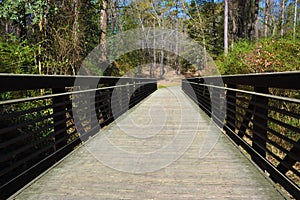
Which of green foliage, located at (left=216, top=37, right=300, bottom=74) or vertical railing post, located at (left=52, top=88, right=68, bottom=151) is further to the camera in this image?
green foliage, located at (left=216, top=37, right=300, bottom=74)

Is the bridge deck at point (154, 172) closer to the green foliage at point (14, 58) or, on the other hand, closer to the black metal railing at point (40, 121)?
the black metal railing at point (40, 121)

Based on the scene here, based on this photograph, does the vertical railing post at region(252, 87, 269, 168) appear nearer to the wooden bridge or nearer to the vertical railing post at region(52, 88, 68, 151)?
the wooden bridge

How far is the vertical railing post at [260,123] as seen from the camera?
127 inches

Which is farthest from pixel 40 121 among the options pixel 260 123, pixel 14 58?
pixel 14 58

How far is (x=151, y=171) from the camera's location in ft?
10.4

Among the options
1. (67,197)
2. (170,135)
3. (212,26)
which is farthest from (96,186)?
(212,26)

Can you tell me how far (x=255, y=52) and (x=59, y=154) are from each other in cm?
681

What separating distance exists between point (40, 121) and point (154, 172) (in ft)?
4.65

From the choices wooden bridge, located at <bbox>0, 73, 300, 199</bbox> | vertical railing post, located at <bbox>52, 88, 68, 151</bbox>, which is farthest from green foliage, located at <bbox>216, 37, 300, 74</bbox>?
vertical railing post, located at <bbox>52, 88, 68, 151</bbox>

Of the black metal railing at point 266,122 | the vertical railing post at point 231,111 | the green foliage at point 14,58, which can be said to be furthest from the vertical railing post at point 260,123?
the green foliage at point 14,58

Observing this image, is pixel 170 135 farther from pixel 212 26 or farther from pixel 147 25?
pixel 147 25

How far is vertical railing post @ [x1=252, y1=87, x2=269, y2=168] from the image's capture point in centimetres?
323

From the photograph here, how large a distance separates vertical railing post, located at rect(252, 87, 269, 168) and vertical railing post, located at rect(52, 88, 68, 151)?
2.49 meters

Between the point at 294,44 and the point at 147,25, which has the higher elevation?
the point at 147,25
